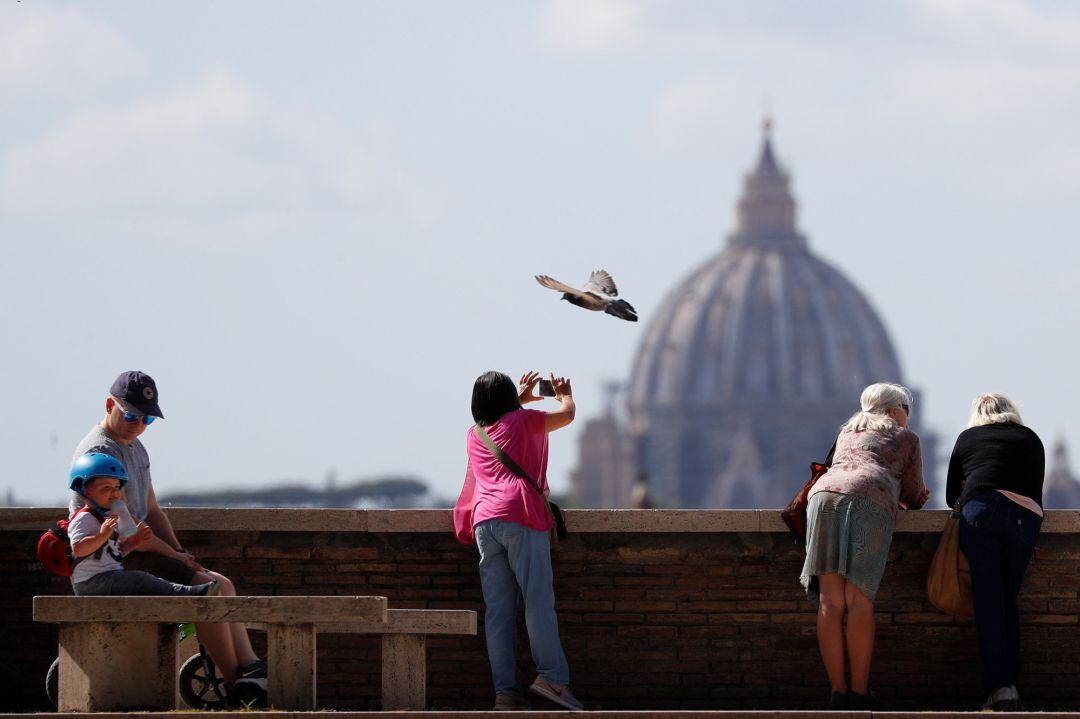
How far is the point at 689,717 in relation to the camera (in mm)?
9391

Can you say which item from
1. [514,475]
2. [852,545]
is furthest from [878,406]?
[514,475]

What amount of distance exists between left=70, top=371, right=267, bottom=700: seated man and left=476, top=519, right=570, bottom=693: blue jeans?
1.00 m

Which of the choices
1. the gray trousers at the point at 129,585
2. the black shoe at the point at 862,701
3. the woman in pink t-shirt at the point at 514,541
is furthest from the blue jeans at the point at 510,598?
the gray trousers at the point at 129,585

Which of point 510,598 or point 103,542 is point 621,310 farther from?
point 103,542

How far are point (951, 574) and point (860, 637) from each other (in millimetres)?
705

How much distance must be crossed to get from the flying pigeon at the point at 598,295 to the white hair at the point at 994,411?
1.50 meters

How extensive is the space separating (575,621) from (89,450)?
2.54 m

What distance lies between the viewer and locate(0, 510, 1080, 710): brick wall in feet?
37.3

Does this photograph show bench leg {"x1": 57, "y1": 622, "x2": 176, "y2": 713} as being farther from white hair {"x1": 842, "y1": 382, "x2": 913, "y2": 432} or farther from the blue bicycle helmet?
white hair {"x1": 842, "y1": 382, "x2": 913, "y2": 432}

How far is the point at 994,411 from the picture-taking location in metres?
10.7

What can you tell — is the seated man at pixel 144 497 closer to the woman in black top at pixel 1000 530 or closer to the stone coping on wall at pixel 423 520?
the stone coping on wall at pixel 423 520

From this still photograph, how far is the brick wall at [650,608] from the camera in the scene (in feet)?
37.3

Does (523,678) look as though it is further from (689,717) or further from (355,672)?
(689,717)

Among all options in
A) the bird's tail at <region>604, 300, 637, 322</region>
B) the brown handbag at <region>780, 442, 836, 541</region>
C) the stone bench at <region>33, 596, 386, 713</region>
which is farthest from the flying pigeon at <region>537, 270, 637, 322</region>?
the stone bench at <region>33, 596, 386, 713</region>
